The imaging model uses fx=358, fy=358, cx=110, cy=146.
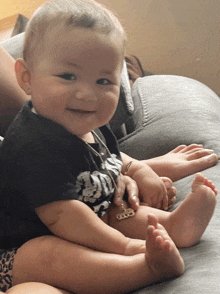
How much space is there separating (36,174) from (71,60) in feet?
0.64

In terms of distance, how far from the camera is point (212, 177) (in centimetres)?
84

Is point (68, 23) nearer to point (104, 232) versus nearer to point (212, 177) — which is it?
point (104, 232)

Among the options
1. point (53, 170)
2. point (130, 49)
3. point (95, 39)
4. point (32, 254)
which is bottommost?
point (130, 49)

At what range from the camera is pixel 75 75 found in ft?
1.94

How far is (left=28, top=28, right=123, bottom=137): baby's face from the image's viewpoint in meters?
0.58

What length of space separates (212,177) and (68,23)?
0.48 metres

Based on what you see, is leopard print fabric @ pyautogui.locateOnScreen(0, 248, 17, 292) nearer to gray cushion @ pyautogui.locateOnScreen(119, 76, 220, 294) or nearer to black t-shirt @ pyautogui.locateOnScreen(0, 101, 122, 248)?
black t-shirt @ pyautogui.locateOnScreen(0, 101, 122, 248)

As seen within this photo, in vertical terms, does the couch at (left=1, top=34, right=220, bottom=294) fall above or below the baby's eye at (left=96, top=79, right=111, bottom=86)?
below

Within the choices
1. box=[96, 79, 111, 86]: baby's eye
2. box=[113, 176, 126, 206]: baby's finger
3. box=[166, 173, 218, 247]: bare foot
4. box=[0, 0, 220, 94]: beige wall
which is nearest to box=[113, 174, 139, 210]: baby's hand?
box=[113, 176, 126, 206]: baby's finger

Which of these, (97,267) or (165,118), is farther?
(165,118)

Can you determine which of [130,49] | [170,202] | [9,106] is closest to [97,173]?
[170,202]

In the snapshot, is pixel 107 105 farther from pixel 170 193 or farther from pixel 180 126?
pixel 180 126

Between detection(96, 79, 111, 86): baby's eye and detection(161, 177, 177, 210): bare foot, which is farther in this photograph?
detection(161, 177, 177, 210): bare foot

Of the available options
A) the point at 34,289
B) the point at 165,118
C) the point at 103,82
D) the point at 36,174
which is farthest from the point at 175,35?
the point at 34,289
